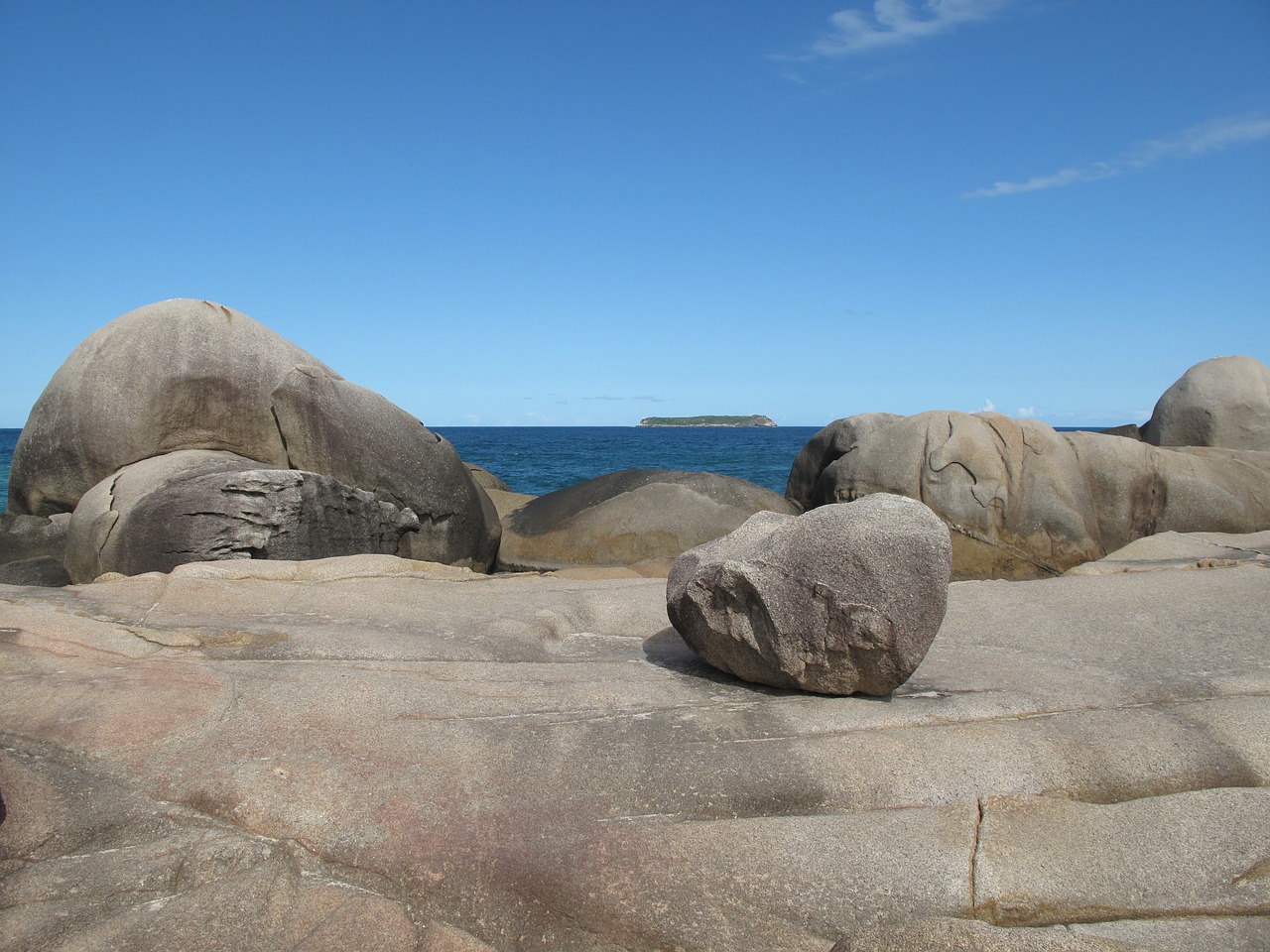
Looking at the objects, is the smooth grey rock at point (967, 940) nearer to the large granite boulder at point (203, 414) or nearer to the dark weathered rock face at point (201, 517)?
the dark weathered rock face at point (201, 517)

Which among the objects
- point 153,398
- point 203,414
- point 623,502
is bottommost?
point 623,502

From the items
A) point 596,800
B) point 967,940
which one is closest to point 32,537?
point 596,800

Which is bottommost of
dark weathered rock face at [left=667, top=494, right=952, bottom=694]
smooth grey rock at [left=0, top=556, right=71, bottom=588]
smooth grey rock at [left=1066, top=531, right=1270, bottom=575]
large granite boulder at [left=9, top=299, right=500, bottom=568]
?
smooth grey rock at [left=0, top=556, right=71, bottom=588]

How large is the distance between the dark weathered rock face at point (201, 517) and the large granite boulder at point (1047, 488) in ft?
20.1

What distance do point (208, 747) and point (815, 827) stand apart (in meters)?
2.09

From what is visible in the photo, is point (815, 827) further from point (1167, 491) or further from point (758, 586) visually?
point (1167, 491)

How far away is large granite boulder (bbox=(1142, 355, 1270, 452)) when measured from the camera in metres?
13.7

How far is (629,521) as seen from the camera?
9.78 meters

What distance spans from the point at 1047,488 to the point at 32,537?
971 centimetres

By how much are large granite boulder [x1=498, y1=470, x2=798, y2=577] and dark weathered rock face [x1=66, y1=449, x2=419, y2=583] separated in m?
2.76

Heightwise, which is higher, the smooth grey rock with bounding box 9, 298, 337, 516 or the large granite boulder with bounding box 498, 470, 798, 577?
the smooth grey rock with bounding box 9, 298, 337, 516

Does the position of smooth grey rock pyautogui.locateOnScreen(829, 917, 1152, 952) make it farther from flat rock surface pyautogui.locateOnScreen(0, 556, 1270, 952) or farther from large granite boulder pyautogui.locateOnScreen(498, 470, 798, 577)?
large granite boulder pyautogui.locateOnScreen(498, 470, 798, 577)

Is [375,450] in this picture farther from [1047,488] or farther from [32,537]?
[1047,488]

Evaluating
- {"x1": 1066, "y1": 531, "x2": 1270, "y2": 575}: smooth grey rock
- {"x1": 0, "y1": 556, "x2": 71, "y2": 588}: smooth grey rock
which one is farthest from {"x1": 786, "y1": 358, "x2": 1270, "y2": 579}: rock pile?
{"x1": 0, "y1": 556, "x2": 71, "y2": 588}: smooth grey rock
